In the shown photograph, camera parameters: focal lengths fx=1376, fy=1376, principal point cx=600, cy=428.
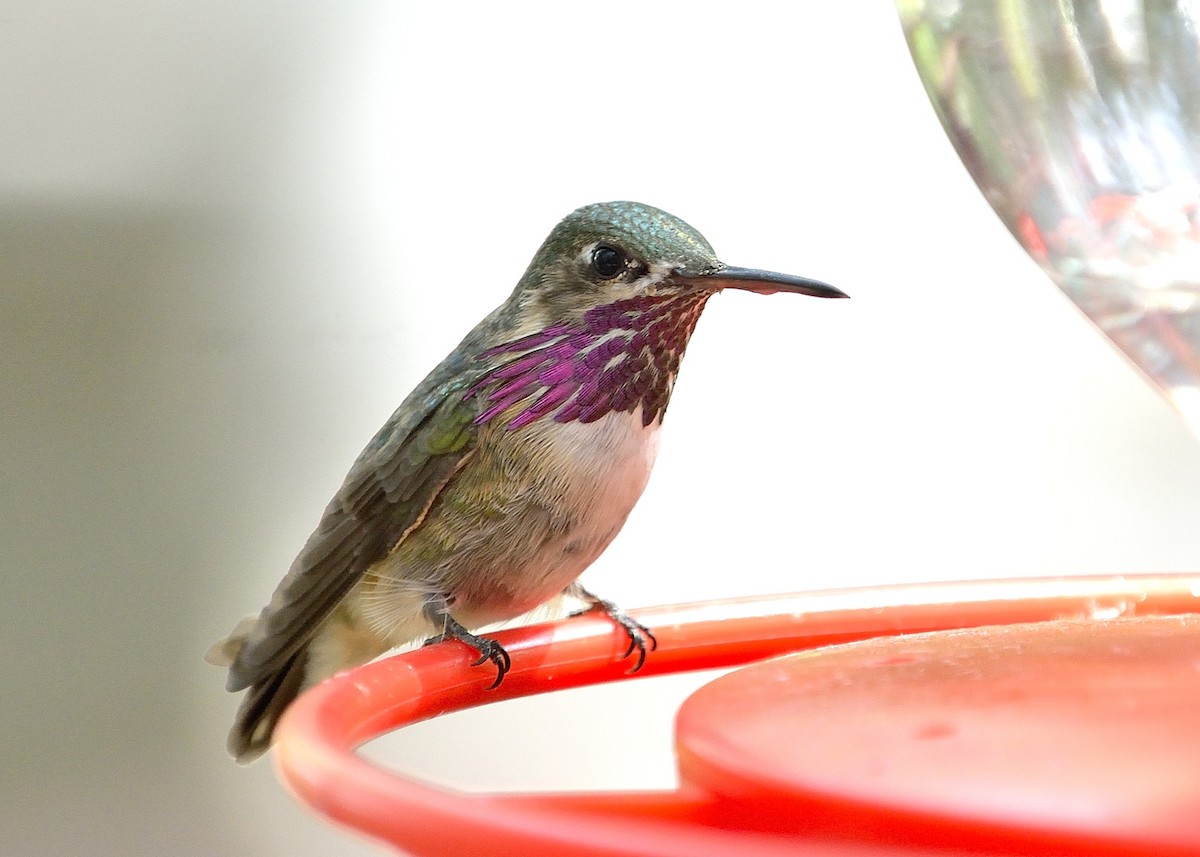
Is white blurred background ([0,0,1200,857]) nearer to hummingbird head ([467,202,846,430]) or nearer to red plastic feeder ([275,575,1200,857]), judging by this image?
hummingbird head ([467,202,846,430])

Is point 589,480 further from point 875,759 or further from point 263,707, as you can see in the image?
point 875,759

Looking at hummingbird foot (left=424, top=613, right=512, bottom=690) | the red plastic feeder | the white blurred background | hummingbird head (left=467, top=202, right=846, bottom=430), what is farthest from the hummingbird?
the white blurred background

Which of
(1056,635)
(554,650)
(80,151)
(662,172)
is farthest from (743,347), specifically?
(1056,635)

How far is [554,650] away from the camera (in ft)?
3.56

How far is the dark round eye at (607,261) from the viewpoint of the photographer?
139 cm

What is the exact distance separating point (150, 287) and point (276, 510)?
59cm

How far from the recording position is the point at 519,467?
1364mm

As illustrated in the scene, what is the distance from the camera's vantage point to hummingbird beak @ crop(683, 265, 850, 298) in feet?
3.73

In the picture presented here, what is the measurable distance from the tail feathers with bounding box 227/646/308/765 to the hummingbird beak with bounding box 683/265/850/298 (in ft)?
1.95

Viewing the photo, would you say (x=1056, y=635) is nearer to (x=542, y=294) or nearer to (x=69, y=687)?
(x=542, y=294)

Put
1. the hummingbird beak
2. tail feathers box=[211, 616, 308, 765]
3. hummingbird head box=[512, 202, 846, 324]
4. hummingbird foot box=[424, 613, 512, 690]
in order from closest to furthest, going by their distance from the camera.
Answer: hummingbird foot box=[424, 613, 512, 690] → the hummingbird beak → hummingbird head box=[512, 202, 846, 324] → tail feathers box=[211, 616, 308, 765]

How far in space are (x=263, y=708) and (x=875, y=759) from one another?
1015 mm

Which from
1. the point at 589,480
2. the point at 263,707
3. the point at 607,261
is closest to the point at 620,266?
the point at 607,261

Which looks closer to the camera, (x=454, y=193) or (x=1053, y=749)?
(x=1053, y=749)
